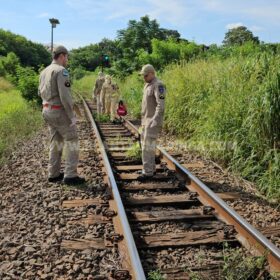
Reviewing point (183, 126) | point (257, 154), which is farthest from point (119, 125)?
point (257, 154)

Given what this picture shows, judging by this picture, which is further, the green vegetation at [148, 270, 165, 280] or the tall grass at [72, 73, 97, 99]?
the tall grass at [72, 73, 97, 99]

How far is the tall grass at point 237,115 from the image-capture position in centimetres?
621

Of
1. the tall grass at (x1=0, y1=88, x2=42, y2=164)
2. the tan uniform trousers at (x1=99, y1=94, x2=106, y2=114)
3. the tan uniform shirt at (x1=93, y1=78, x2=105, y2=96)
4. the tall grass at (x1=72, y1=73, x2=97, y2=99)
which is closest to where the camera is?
the tall grass at (x1=0, y1=88, x2=42, y2=164)

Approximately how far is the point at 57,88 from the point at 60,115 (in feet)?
1.33

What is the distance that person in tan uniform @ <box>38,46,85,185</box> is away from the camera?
5715mm

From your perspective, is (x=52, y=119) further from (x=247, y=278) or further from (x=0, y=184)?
(x=247, y=278)

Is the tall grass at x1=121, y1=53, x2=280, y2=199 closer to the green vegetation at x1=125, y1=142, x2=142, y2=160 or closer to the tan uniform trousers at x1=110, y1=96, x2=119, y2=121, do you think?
the green vegetation at x1=125, y1=142, x2=142, y2=160

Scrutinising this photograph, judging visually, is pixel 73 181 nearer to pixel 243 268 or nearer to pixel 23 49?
pixel 243 268

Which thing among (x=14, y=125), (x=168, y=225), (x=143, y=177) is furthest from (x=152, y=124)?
(x=14, y=125)

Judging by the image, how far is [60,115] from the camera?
595 cm

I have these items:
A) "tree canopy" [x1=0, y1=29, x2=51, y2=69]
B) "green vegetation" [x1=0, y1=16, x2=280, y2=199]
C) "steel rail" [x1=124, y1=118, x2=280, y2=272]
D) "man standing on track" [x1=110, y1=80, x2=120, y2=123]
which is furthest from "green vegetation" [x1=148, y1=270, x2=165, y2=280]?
"tree canopy" [x1=0, y1=29, x2=51, y2=69]

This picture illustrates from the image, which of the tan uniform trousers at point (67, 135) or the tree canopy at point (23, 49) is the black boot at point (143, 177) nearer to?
the tan uniform trousers at point (67, 135)

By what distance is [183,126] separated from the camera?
9.78m

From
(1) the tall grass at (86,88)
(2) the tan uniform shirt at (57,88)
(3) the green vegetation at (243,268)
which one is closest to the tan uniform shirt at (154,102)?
(2) the tan uniform shirt at (57,88)
